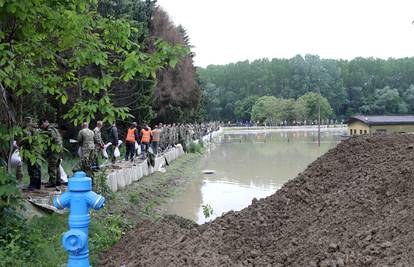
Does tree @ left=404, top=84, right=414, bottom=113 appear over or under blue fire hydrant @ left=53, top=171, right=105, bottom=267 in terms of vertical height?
over

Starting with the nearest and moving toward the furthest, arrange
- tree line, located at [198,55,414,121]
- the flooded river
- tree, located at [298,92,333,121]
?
the flooded river, tree, located at [298,92,333,121], tree line, located at [198,55,414,121]

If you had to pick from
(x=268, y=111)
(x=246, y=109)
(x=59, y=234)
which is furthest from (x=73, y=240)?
(x=246, y=109)

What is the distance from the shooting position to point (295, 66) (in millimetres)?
140500

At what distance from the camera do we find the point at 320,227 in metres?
6.50

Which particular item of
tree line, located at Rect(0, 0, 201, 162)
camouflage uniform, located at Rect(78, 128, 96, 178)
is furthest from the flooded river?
tree line, located at Rect(0, 0, 201, 162)

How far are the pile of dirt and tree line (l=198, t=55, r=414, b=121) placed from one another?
357 ft

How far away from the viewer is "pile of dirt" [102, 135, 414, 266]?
17.6 feet

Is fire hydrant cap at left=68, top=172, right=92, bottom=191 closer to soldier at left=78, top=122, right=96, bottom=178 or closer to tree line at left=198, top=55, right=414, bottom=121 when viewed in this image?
soldier at left=78, top=122, right=96, bottom=178

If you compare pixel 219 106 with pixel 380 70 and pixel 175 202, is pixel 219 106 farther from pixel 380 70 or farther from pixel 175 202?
pixel 175 202

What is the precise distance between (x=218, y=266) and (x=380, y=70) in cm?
14284

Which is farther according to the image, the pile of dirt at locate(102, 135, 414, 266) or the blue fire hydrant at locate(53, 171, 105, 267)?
the pile of dirt at locate(102, 135, 414, 266)

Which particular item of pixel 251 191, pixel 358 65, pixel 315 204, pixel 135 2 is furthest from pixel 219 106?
pixel 315 204

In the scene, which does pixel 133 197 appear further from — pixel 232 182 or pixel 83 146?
pixel 232 182

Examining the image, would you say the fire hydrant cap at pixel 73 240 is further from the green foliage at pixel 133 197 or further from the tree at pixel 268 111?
the tree at pixel 268 111
